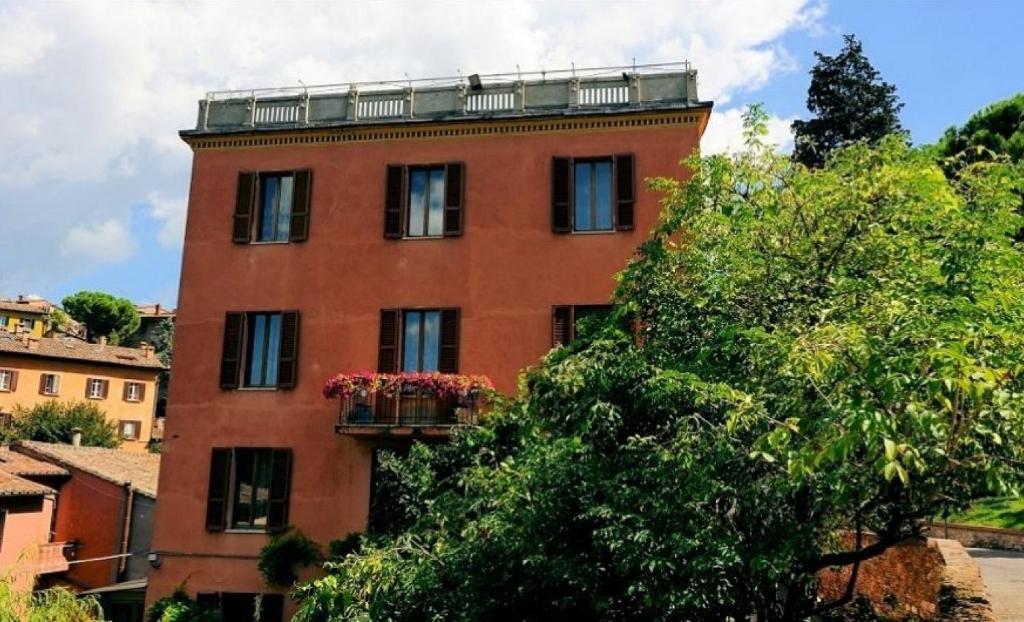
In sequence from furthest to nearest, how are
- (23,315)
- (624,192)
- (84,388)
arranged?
(23,315)
(84,388)
(624,192)

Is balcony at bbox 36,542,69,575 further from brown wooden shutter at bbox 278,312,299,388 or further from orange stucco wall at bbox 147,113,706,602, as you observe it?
brown wooden shutter at bbox 278,312,299,388

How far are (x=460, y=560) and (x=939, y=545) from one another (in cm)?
1052

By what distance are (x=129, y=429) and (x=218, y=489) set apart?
38031 millimetres

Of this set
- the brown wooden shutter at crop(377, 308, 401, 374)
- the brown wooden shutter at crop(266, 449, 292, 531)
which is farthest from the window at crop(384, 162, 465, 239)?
the brown wooden shutter at crop(266, 449, 292, 531)

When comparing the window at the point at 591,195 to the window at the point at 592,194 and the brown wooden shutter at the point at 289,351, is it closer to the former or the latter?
the window at the point at 592,194

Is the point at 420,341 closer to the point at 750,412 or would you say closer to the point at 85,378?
the point at 750,412

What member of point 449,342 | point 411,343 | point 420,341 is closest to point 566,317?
point 449,342

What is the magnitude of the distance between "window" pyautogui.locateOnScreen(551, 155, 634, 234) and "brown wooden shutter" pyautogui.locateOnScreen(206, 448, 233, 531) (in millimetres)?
8863

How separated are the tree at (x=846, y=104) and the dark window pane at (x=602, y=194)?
59.6 ft

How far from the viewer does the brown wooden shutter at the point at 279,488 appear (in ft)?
53.4

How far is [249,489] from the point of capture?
55.0 ft

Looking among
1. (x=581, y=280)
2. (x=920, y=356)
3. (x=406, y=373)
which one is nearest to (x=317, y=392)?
(x=406, y=373)

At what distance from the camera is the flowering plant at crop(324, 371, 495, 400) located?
15461 millimetres

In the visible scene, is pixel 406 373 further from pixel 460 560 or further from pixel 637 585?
pixel 637 585
